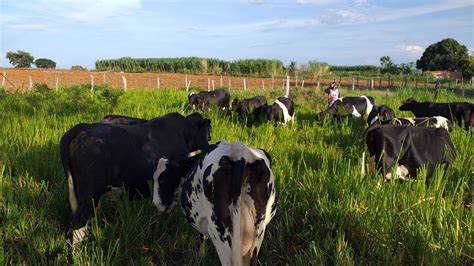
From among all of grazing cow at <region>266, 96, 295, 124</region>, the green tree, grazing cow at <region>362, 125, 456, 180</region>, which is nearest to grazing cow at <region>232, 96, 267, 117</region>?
grazing cow at <region>266, 96, 295, 124</region>

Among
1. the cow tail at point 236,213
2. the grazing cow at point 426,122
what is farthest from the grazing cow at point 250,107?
the cow tail at point 236,213

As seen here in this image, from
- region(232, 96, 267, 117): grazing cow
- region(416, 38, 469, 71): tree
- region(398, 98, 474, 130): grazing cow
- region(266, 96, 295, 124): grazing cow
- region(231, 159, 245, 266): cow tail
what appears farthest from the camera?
region(416, 38, 469, 71): tree

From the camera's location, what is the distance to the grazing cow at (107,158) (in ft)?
11.5

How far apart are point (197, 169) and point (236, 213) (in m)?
0.52

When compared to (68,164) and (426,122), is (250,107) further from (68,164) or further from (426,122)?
(68,164)

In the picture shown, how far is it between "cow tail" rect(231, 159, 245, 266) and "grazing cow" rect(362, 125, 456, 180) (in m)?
3.14

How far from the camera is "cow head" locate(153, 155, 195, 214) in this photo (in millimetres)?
3502

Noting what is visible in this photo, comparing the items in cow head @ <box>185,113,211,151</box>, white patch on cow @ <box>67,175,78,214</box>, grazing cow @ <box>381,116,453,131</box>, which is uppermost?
cow head @ <box>185,113,211,151</box>

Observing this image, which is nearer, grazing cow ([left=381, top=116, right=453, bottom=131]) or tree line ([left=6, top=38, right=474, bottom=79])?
grazing cow ([left=381, top=116, right=453, bottom=131])

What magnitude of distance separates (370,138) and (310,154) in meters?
1.11

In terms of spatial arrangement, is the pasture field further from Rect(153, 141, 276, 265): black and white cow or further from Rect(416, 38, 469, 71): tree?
Rect(416, 38, 469, 71): tree

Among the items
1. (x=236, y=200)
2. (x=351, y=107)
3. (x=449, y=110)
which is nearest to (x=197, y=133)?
(x=236, y=200)

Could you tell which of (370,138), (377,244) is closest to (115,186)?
(377,244)

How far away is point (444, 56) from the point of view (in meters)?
53.6
